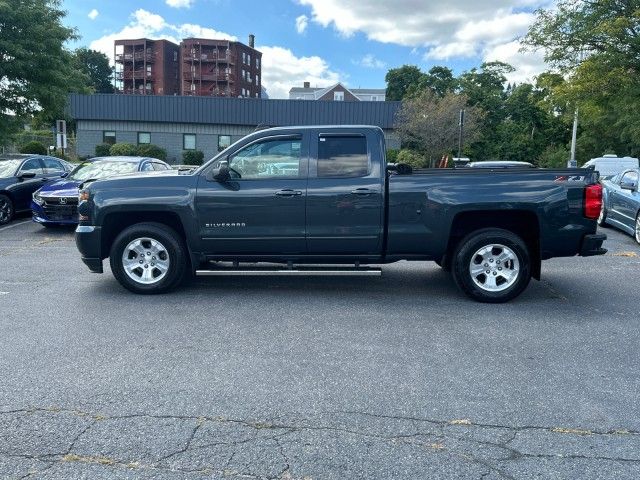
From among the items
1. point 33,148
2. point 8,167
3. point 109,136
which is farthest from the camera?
point 109,136

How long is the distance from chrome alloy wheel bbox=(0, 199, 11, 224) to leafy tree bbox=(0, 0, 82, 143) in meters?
4.71

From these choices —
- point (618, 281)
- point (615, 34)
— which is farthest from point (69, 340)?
point (615, 34)

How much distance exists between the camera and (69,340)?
521cm

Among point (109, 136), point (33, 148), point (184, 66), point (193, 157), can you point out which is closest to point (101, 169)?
point (193, 157)

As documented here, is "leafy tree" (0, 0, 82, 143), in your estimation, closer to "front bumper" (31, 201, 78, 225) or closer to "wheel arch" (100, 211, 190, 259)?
"front bumper" (31, 201, 78, 225)

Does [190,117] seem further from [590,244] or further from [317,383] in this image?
[317,383]

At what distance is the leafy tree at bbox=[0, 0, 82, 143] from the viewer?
15.6 metres

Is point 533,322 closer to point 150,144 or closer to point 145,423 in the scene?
Result: point 145,423

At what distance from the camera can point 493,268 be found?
650 centimetres

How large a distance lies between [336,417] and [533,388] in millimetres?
1558

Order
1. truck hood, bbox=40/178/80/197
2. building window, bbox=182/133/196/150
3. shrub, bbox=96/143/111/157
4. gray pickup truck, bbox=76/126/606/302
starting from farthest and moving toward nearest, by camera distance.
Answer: building window, bbox=182/133/196/150
shrub, bbox=96/143/111/157
truck hood, bbox=40/178/80/197
gray pickup truck, bbox=76/126/606/302

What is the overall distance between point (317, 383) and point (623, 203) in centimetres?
1021

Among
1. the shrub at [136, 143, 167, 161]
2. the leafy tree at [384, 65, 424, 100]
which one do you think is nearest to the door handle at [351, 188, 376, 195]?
the shrub at [136, 143, 167, 161]

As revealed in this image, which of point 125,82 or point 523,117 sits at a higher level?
point 125,82
